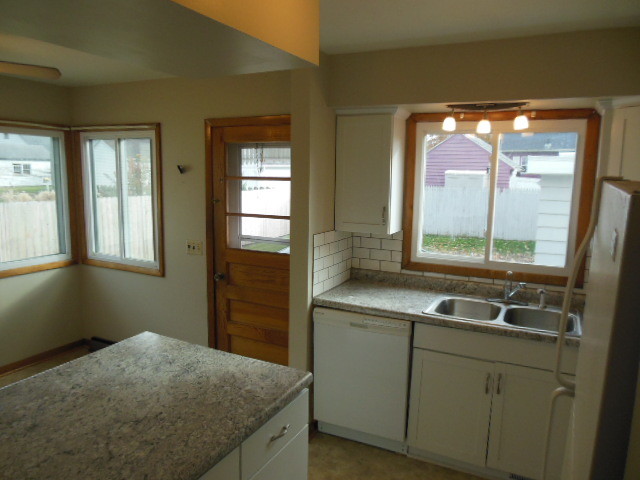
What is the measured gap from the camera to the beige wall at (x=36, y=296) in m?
3.67

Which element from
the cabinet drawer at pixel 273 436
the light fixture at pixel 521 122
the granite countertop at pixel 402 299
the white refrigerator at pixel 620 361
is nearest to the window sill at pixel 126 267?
the granite countertop at pixel 402 299

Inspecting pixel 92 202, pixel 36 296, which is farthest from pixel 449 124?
pixel 36 296

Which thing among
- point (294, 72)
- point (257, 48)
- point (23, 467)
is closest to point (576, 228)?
point (294, 72)

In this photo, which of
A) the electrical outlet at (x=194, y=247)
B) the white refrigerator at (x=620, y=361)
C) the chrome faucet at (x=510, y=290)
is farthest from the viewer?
the electrical outlet at (x=194, y=247)

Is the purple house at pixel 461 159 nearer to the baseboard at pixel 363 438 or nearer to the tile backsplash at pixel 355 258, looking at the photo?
the tile backsplash at pixel 355 258

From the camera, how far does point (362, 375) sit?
2.78 m

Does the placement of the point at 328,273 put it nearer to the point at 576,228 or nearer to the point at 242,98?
the point at 242,98

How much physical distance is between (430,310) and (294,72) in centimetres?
167

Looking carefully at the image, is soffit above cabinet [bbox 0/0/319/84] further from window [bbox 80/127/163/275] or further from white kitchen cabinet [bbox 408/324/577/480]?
window [bbox 80/127/163/275]

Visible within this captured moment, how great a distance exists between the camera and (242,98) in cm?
323

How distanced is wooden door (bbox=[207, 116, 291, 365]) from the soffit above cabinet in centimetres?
190

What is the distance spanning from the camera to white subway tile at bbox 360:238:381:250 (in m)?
3.35

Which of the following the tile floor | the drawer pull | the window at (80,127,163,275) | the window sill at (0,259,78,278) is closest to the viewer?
the drawer pull

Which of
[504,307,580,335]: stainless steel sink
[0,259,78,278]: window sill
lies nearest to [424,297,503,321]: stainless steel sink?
[504,307,580,335]: stainless steel sink
